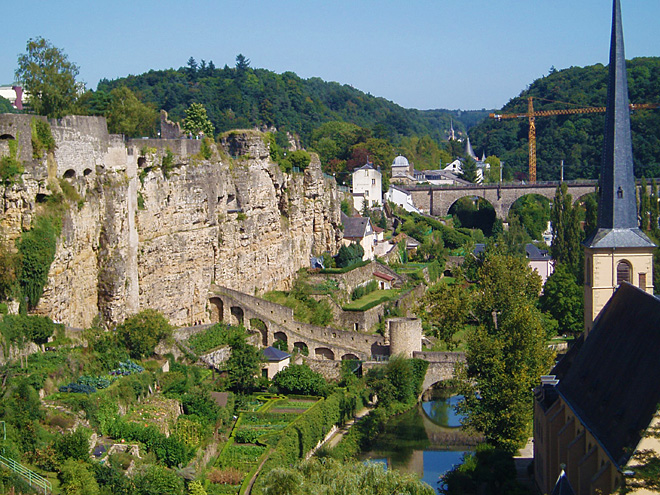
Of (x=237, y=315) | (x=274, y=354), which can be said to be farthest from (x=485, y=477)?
(x=237, y=315)

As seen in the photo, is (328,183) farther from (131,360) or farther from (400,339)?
(131,360)

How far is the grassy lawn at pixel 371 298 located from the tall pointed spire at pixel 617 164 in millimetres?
20561

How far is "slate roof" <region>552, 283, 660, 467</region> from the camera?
25250 mm

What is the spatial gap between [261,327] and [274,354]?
150 inches

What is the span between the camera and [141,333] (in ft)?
129

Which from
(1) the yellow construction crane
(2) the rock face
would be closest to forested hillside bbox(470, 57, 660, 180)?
(1) the yellow construction crane

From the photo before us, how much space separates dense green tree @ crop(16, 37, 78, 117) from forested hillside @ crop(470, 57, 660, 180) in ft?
275

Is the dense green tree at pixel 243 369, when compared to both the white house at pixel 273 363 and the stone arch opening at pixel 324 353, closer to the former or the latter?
the white house at pixel 273 363

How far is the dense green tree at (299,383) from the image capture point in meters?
43.7

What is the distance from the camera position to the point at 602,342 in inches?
1235

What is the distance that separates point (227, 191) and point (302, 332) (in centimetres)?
792

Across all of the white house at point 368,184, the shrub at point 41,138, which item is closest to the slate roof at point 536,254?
the white house at point 368,184

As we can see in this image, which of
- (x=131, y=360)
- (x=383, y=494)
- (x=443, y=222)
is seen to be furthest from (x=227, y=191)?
(x=443, y=222)

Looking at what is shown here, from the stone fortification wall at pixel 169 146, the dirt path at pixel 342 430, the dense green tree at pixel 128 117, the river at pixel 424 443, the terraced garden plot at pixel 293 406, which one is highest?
the dense green tree at pixel 128 117
